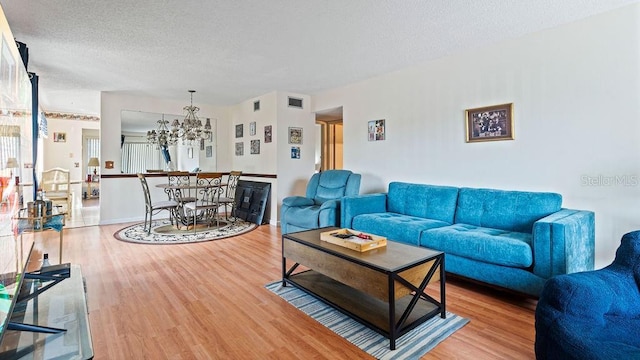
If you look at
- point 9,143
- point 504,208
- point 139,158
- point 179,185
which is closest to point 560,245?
point 504,208

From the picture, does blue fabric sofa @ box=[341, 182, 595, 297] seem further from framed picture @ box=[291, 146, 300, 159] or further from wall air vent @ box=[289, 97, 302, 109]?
wall air vent @ box=[289, 97, 302, 109]

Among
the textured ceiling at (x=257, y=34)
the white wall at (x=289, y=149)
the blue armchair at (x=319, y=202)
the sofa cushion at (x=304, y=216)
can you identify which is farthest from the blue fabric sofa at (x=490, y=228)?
the white wall at (x=289, y=149)

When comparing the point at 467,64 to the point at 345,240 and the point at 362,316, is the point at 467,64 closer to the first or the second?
the point at 345,240

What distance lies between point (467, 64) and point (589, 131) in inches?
53.5

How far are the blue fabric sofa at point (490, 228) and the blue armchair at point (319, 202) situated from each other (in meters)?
0.26

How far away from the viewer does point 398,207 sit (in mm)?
3758

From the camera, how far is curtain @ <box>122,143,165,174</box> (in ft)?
18.6

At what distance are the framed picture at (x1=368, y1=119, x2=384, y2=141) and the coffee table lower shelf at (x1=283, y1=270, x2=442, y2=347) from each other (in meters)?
2.44

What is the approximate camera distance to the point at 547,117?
2.89 meters

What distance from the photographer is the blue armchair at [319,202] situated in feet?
12.3

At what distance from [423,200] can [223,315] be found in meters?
2.39

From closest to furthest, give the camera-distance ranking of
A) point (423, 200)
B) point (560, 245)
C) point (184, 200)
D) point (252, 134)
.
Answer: point (560, 245), point (423, 200), point (184, 200), point (252, 134)

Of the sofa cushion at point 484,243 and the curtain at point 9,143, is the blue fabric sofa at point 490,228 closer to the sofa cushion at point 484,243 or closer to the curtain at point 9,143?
the sofa cushion at point 484,243

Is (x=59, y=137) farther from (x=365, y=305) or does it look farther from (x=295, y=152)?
(x=365, y=305)
